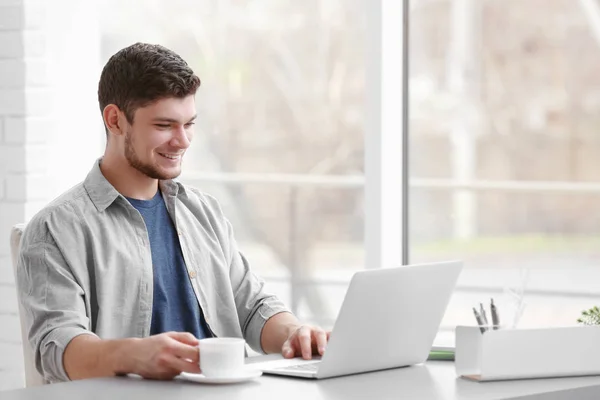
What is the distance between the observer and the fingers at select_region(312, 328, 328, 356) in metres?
1.92

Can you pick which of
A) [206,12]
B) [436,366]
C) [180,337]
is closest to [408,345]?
[436,366]

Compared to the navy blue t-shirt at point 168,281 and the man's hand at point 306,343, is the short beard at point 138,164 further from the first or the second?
the man's hand at point 306,343

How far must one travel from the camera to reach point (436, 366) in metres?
1.87

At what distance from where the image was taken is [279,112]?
19922mm

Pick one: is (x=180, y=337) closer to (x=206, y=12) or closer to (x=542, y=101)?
(x=206, y=12)

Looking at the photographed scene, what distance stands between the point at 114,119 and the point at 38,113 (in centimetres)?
86

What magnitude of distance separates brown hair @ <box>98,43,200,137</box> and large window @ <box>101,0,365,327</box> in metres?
13.9

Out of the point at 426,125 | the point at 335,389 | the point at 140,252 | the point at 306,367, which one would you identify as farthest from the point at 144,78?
the point at 426,125

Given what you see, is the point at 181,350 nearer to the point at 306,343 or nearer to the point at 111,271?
the point at 306,343

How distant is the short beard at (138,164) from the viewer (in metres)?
2.15

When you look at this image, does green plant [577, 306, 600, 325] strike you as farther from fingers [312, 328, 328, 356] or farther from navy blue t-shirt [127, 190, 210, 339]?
navy blue t-shirt [127, 190, 210, 339]

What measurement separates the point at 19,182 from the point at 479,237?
1802cm

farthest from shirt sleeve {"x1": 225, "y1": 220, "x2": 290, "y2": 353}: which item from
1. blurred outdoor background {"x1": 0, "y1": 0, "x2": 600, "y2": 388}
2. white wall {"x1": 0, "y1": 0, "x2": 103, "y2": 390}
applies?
blurred outdoor background {"x1": 0, "y1": 0, "x2": 600, "y2": 388}

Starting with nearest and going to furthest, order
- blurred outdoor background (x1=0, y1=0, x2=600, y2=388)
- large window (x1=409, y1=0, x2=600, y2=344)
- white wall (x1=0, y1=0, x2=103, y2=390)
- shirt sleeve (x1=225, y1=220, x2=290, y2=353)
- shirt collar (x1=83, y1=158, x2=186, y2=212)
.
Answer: shirt collar (x1=83, y1=158, x2=186, y2=212) → shirt sleeve (x1=225, y1=220, x2=290, y2=353) → white wall (x1=0, y1=0, x2=103, y2=390) → blurred outdoor background (x1=0, y1=0, x2=600, y2=388) → large window (x1=409, y1=0, x2=600, y2=344)
